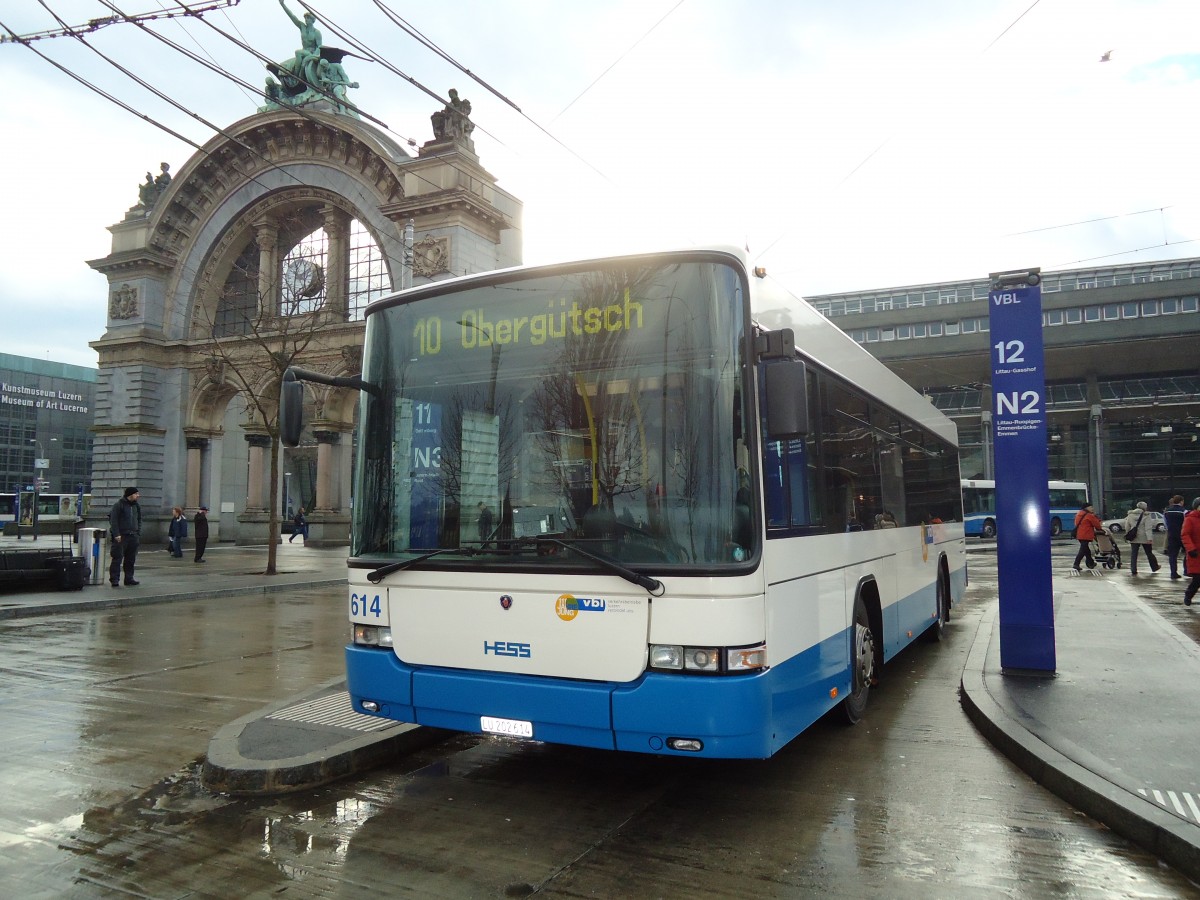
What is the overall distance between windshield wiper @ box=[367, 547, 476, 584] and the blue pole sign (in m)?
5.07

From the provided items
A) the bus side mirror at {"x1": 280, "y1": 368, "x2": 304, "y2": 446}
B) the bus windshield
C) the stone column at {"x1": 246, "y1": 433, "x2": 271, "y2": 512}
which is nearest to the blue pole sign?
the bus windshield

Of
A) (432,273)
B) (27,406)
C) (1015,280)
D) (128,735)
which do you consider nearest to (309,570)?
(432,273)

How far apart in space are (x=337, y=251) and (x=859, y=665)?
33593 mm

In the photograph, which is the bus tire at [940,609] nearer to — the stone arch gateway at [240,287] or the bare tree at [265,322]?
the stone arch gateway at [240,287]

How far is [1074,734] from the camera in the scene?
5.76m

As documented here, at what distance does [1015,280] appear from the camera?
7871 millimetres

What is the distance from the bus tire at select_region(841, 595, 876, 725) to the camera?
6223 millimetres

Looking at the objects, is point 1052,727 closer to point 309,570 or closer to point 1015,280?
point 1015,280

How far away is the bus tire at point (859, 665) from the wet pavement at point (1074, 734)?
0.83 meters

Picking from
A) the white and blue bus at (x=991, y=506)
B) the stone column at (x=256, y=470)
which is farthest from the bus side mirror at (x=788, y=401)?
the white and blue bus at (x=991, y=506)

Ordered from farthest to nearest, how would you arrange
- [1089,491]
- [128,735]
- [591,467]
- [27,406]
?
[27,406]
[1089,491]
[128,735]
[591,467]

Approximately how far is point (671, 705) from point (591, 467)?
124 centimetres

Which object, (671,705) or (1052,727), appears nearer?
(671,705)

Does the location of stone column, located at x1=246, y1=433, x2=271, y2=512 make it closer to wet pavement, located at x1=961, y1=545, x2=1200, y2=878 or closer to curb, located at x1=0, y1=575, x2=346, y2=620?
curb, located at x1=0, y1=575, x2=346, y2=620
